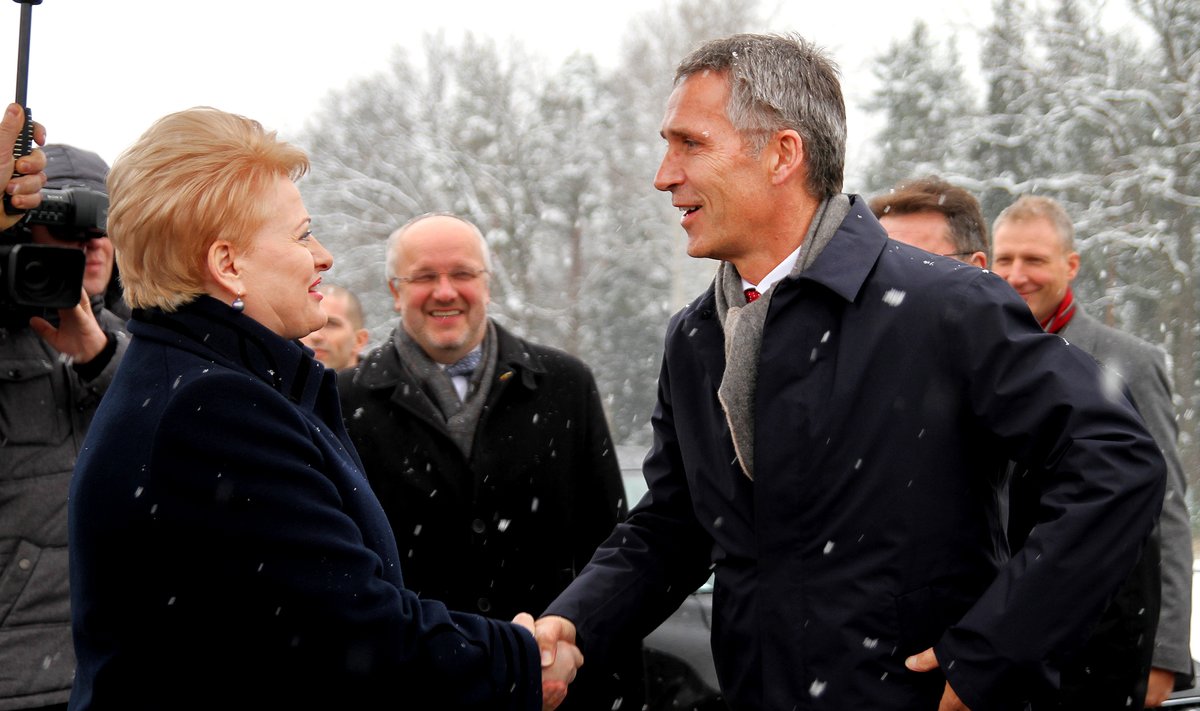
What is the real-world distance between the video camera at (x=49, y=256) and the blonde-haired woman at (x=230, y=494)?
1200 millimetres

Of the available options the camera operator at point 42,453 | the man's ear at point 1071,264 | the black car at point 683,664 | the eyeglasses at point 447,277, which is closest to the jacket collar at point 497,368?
the eyeglasses at point 447,277

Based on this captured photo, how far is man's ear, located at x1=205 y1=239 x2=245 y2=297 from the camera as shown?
2492 mm

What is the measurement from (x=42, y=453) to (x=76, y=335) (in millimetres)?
370

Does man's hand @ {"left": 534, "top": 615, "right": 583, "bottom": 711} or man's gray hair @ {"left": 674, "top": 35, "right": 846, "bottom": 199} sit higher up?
man's gray hair @ {"left": 674, "top": 35, "right": 846, "bottom": 199}

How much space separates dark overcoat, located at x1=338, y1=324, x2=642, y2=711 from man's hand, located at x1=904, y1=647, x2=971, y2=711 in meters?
1.93

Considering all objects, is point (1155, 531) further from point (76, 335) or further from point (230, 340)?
point (76, 335)

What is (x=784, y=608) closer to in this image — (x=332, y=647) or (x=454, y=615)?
(x=454, y=615)

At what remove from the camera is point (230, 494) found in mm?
2273

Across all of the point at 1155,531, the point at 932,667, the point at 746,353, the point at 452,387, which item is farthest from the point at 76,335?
the point at 1155,531

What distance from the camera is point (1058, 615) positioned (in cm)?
244

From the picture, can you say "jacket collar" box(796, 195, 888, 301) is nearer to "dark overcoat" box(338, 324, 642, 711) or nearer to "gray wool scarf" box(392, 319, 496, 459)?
"dark overcoat" box(338, 324, 642, 711)

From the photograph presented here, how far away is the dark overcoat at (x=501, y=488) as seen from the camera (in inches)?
174

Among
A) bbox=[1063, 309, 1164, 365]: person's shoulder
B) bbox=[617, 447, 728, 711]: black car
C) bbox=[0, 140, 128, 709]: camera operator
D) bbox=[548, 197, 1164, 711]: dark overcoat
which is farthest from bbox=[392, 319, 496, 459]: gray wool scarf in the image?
bbox=[1063, 309, 1164, 365]: person's shoulder

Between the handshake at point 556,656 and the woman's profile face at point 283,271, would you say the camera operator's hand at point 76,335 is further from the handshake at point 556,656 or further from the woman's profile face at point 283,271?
the handshake at point 556,656
